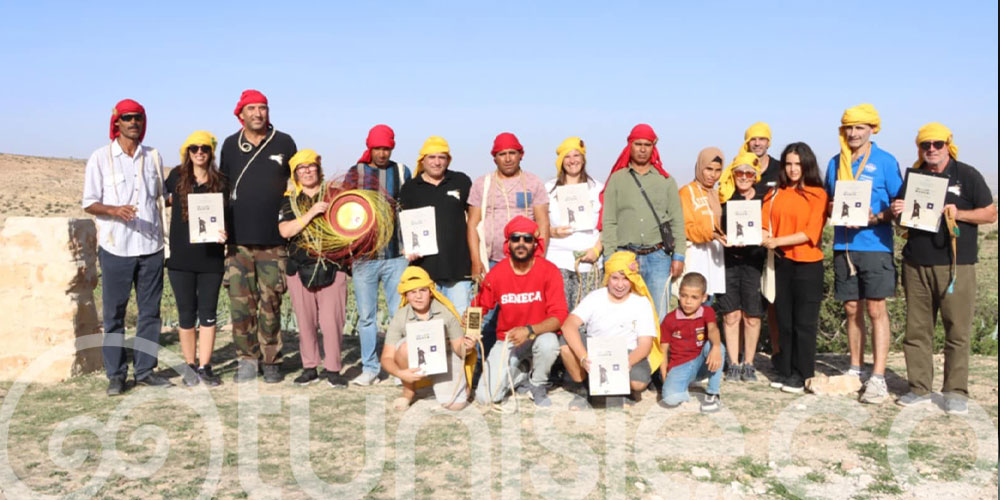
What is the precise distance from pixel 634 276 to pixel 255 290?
122 inches

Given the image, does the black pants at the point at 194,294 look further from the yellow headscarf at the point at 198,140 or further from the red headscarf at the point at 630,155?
the red headscarf at the point at 630,155

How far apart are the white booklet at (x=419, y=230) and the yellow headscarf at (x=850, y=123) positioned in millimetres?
3210

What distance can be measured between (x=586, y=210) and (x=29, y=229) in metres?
4.85

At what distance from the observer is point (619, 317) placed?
5.49 meters

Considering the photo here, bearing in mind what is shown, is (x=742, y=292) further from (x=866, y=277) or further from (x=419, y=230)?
(x=419, y=230)

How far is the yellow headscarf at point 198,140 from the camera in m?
5.78

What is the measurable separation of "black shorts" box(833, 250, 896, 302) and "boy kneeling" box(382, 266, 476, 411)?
293cm

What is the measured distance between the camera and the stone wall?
634 cm

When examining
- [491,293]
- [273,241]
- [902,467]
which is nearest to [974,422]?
[902,467]

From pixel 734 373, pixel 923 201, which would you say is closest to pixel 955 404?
pixel 923 201

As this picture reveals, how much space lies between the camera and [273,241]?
19.6 ft

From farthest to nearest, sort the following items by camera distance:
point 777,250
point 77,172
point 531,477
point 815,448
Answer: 1. point 77,172
2. point 777,250
3. point 815,448
4. point 531,477

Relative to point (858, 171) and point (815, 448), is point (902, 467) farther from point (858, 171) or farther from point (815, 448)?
point (858, 171)

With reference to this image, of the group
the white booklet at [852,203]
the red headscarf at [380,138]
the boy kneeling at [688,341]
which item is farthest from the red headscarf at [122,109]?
the white booklet at [852,203]
